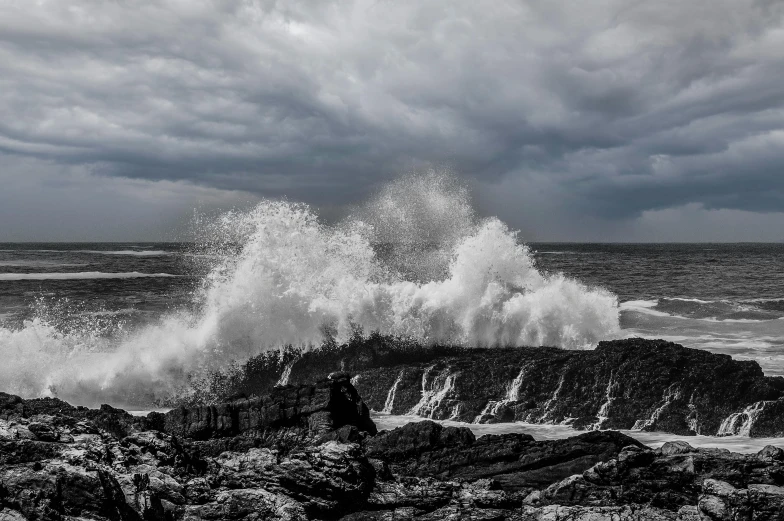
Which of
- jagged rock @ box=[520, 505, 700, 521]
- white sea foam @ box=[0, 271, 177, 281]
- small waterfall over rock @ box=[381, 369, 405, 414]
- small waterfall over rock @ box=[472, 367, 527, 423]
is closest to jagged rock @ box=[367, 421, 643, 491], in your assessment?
jagged rock @ box=[520, 505, 700, 521]

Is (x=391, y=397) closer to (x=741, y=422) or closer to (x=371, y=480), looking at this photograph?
(x=741, y=422)

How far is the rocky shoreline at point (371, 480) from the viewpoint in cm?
773

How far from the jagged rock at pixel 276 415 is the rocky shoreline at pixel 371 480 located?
6.12ft

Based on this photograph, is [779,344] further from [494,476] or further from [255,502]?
[255,502]

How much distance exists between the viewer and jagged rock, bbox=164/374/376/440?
1322 centimetres

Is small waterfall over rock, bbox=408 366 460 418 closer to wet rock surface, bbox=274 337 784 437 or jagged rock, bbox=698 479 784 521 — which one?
wet rock surface, bbox=274 337 784 437

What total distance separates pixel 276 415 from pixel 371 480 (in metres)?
4.57

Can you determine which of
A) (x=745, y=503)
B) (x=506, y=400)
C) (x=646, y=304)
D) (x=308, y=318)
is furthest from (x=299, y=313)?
(x=646, y=304)

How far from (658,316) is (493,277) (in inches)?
563

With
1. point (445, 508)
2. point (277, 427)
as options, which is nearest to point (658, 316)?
point (277, 427)

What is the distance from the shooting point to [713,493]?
8.18 meters

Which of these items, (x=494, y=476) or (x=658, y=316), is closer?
(x=494, y=476)

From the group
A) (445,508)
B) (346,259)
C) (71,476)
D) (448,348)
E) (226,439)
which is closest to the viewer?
(71,476)

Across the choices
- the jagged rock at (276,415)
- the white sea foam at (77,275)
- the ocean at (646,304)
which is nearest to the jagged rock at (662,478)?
the jagged rock at (276,415)
